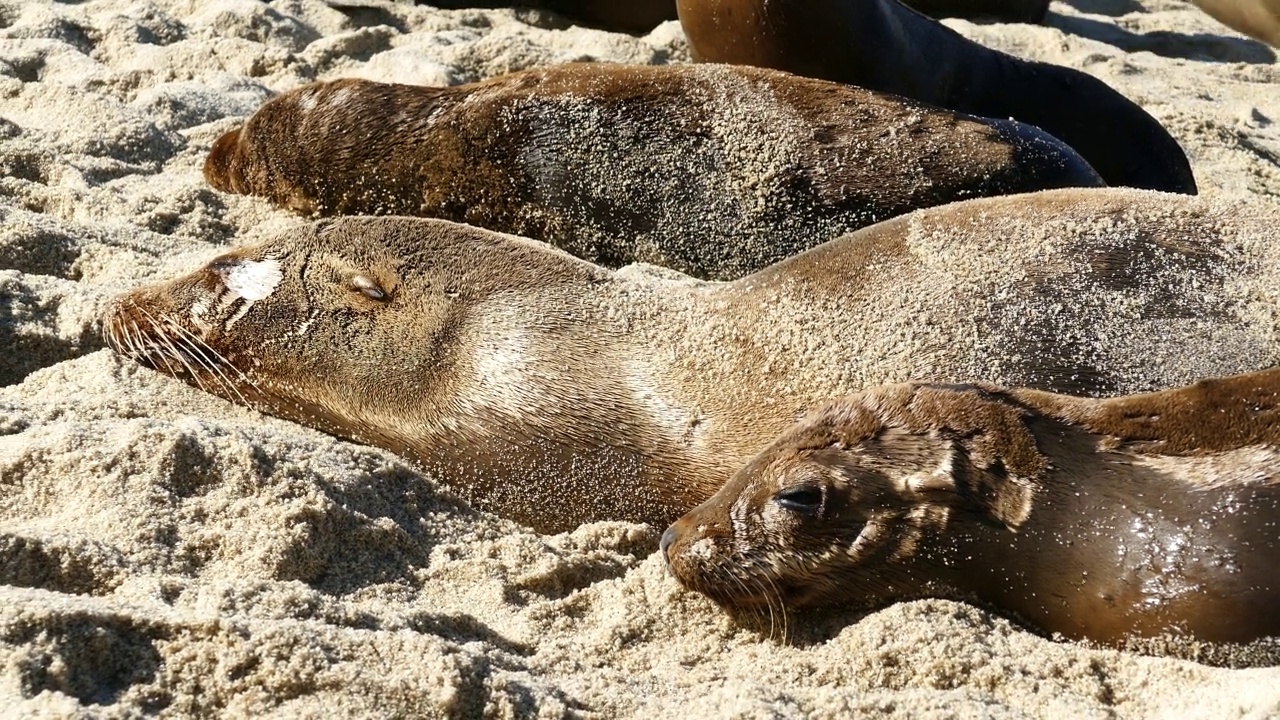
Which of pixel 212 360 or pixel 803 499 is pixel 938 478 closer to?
pixel 803 499

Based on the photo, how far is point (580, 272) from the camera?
4.24m

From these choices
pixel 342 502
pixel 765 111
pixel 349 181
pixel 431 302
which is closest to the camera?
pixel 342 502

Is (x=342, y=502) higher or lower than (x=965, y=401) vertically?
lower

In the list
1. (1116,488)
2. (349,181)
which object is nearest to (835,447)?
(1116,488)

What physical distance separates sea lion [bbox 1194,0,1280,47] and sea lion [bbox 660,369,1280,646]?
7005 millimetres

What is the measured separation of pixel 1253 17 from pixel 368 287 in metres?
7.32

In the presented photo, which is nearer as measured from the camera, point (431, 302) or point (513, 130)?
→ point (431, 302)

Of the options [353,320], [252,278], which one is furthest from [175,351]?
[353,320]

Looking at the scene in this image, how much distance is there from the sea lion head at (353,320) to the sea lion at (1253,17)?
6.71 meters

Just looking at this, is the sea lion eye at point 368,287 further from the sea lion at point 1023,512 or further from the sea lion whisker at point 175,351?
the sea lion at point 1023,512

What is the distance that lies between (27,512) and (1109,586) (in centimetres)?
231

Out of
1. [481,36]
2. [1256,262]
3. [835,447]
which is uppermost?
[1256,262]

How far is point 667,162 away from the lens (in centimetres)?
483

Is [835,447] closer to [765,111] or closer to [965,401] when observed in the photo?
[965,401]
